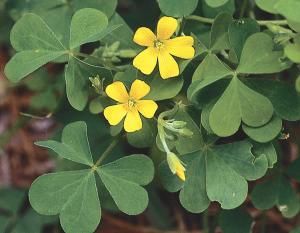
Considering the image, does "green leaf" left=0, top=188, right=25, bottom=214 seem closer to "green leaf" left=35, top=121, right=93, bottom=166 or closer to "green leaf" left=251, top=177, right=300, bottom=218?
"green leaf" left=35, top=121, right=93, bottom=166

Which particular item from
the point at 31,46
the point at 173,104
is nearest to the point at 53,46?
the point at 31,46

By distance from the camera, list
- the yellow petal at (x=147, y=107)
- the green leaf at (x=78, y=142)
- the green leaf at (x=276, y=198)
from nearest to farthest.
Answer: the yellow petal at (x=147, y=107), the green leaf at (x=78, y=142), the green leaf at (x=276, y=198)

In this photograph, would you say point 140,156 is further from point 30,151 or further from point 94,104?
point 30,151

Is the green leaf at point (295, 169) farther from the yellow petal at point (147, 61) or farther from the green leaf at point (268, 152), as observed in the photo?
the yellow petal at point (147, 61)

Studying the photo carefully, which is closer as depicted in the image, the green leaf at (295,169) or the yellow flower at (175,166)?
the yellow flower at (175,166)

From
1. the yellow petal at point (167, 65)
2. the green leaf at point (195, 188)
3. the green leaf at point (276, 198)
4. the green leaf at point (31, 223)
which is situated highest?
the yellow petal at point (167, 65)

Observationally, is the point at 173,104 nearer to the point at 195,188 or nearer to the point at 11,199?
the point at 195,188

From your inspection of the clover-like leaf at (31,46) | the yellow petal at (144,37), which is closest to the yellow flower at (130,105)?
the yellow petal at (144,37)
